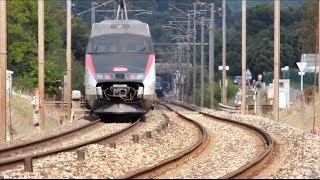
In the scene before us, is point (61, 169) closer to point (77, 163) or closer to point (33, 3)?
point (77, 163)

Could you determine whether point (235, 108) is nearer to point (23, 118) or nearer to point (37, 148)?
point (23, 118)

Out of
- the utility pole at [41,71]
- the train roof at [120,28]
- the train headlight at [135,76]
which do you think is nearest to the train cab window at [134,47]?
the train roof at [120,28]

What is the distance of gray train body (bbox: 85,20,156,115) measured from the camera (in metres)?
28.2

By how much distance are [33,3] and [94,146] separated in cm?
5140

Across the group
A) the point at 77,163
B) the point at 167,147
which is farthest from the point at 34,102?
the point at 77,163

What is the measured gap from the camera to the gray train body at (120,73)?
2820 cm

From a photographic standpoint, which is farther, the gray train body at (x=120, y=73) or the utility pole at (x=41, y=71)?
the utility pole at (x=41, y=71)

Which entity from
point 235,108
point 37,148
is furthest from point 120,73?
point 235,108

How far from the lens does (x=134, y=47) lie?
1160 inches

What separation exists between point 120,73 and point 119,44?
1.51 metres

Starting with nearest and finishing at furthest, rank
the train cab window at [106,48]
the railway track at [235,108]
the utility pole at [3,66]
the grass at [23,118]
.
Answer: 1. the utility pole at [3,66]
2. the train cab window at [106,48]
3. the grass at [23,118]
4. the railway track at [235,108]

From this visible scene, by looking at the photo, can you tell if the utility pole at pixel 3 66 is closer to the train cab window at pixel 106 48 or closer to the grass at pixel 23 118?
the train cab window at pixel 106 48

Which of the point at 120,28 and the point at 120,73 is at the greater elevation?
the point at 120,28

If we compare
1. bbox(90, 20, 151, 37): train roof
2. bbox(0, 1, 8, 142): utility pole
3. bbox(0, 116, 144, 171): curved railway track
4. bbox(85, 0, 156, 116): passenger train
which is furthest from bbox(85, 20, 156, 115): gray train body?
bbox(0, 1, 8, 142): utility pole
